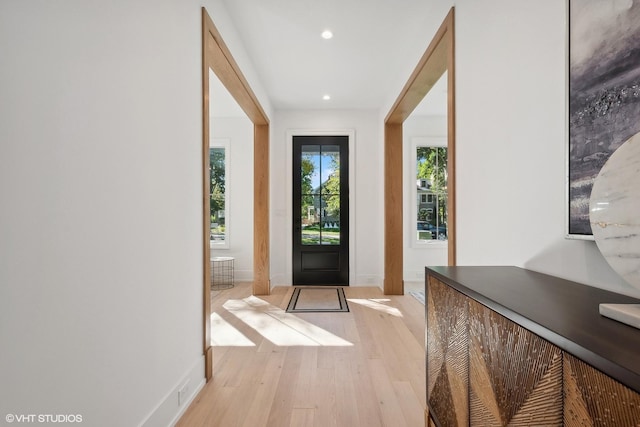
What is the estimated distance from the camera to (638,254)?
642 millimetres

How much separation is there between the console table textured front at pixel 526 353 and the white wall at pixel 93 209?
1.22m

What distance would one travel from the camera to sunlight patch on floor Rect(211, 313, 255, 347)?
2.68 metres

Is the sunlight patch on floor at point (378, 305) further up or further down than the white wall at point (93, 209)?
further down

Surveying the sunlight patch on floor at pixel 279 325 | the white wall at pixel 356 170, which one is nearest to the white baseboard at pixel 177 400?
the sunlight patch on floor at pixel 279 325

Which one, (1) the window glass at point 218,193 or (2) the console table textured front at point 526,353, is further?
(1) the window glass at point 218,193

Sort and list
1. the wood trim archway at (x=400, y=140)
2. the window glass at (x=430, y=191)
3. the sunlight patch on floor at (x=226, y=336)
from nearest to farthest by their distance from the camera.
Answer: the wood trim archway at (x=400, y=140) → the sunlight patch on floor at (x=226, y=336) → the window glass at (x=430, y=191)

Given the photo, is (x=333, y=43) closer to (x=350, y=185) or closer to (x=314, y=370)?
(x=350, y=185)

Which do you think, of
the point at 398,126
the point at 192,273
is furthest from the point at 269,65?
the point at 192,273

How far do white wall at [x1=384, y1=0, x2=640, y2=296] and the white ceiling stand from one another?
0.77 m

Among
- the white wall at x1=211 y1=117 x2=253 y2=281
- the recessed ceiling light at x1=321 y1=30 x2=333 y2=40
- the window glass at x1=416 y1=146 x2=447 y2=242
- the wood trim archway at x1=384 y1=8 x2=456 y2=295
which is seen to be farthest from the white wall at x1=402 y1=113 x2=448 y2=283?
the recessed ceiling light at x1=321 y1=30 x2=333 y2=40

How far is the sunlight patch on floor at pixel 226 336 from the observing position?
268 centimetres

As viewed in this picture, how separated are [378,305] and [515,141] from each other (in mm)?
2859

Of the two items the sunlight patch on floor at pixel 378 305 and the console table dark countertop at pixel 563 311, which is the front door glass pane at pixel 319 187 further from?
the console table dark countertop at pixel 563 311

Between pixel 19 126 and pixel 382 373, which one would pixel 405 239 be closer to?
pixel 382 373
